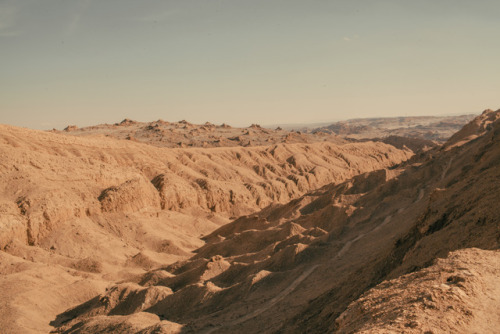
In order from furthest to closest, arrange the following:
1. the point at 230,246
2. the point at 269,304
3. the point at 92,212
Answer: the point at 92,212
the point at 230,246
the point at 269,304

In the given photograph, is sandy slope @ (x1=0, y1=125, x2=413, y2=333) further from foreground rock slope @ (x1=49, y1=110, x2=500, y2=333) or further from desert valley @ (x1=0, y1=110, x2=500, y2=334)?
foreground rock slope @ (x1=49, y1=110, x2=500, y2=333)

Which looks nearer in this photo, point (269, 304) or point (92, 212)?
point (269, 304)

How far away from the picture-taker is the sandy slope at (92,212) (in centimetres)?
2400

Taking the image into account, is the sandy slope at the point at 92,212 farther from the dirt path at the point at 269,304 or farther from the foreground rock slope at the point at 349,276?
the dirt path at the point at 269,304

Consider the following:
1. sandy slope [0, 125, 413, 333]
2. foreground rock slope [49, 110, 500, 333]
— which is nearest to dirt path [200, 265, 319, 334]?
foreground rock slope [49, 110, 500, 333]

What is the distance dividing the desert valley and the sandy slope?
13cm

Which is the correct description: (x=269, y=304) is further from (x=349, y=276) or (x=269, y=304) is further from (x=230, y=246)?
(x=230, y=246)

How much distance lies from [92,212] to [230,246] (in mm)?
12047

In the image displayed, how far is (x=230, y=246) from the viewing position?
103 ft

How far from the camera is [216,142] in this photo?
83625mm

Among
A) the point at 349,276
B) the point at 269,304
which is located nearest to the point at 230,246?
the point at 269,304

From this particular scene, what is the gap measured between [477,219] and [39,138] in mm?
41583

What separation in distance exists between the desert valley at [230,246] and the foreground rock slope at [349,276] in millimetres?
61

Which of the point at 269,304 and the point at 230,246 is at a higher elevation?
the point at 269,304
